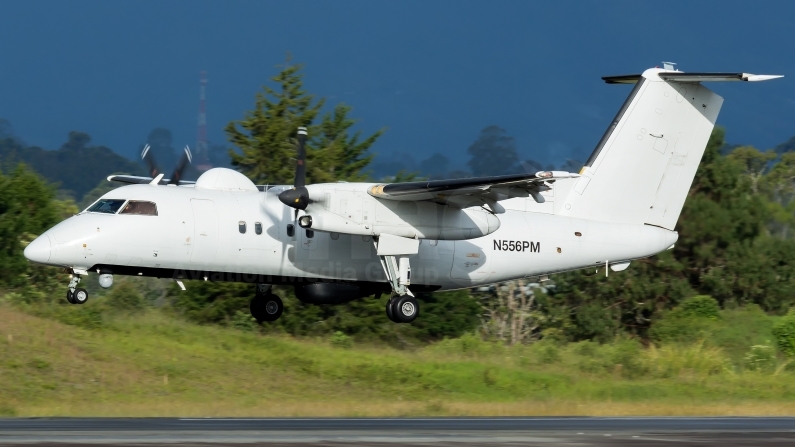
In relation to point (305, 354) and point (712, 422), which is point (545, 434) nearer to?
point (712, 422)

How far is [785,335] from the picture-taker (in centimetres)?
2528

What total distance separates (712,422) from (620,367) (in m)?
10.1

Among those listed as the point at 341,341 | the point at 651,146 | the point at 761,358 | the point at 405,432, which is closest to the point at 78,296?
the point at 405,432

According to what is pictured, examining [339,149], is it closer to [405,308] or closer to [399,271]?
[399,271]

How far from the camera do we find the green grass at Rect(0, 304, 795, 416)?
1852 cm

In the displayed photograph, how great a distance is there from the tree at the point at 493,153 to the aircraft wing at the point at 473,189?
49585 millimetres

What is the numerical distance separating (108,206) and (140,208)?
1.63 ft

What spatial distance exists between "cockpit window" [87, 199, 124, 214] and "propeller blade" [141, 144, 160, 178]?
2.65 meters

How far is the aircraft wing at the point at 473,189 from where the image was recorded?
14.8 m

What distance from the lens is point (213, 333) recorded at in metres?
23.2

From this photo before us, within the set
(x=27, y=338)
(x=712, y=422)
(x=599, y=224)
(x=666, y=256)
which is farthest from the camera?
(x=666, y=256)

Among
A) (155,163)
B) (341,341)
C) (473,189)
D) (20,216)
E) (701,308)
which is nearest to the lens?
(473,189)

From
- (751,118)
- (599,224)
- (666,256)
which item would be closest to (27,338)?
(599,224)

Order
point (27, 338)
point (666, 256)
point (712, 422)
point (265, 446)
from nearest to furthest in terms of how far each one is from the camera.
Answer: point (265, 446), point (712, 422), point (27, 338), point (666, 256)
